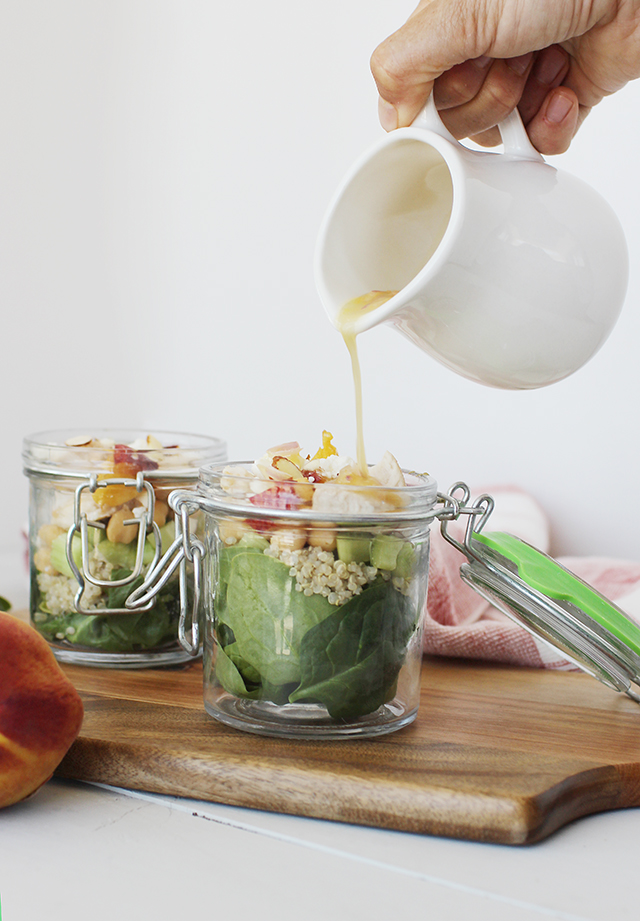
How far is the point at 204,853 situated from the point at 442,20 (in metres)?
0.66

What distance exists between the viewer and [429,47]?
76 centimetres

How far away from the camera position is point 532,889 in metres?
0.51

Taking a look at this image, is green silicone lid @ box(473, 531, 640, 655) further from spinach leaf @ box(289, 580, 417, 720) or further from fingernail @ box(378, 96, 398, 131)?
fingernail @ box(378, 96, 398, 131)

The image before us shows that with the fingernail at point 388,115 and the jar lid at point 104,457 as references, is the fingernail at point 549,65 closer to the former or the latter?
the fingernail at point 388,115

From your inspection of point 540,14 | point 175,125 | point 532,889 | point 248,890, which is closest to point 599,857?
point 532,889

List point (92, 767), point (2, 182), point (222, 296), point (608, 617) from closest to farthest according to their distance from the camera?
point (92, 767), point (608, 617), point (2, 182), point (222, 296)

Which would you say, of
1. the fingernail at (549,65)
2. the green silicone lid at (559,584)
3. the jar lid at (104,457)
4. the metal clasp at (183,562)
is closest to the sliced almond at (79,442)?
the jar lid at (104,457)

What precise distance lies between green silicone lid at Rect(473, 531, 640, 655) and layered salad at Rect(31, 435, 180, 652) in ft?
0.98

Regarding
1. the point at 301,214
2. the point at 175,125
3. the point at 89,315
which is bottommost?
the point at 89,315

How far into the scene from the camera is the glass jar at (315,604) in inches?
25.9

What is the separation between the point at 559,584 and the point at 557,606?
0.03 metres

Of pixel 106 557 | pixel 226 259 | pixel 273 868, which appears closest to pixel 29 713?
pixel 273 868

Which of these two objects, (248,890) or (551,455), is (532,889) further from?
(551,455)

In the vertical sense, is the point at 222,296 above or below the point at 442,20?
below
